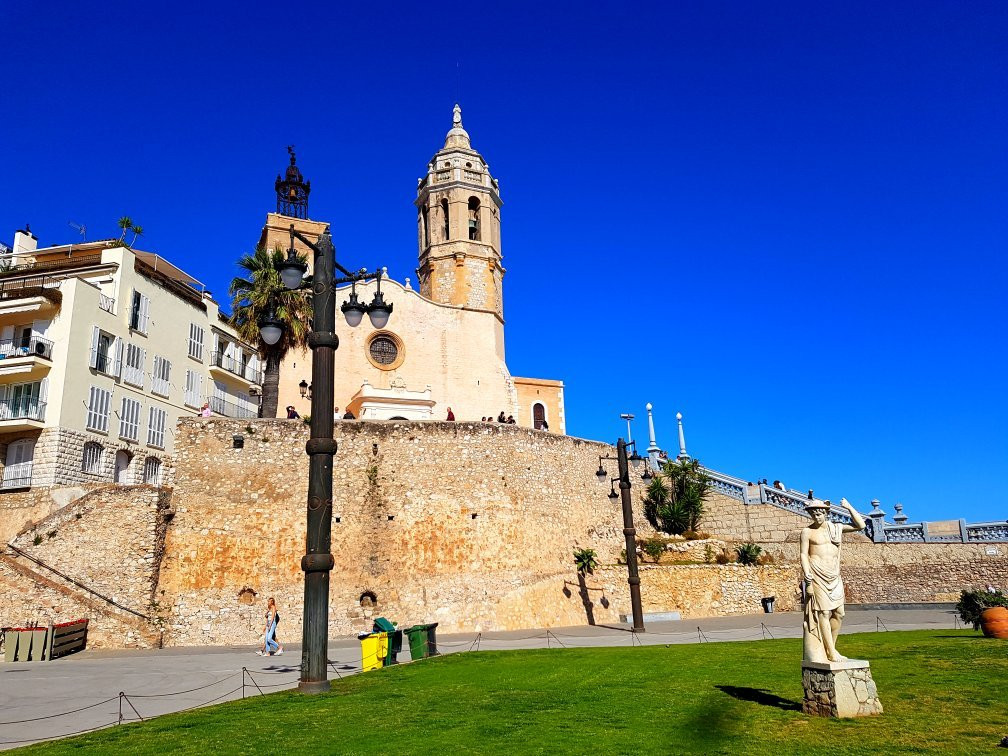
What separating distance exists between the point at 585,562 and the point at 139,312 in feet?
67.0

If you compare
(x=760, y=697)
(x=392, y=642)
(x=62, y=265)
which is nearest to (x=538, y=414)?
(x=62, y=265)

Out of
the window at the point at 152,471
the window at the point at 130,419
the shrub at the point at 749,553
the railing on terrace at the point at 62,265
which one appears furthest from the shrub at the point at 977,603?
the railing on terrace at the point at 62,265

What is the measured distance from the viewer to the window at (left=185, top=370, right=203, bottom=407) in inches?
1325

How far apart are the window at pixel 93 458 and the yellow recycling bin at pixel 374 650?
56.5 ft

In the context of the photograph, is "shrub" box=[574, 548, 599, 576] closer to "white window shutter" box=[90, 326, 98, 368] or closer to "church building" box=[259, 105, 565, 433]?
"church building" box=[259, 105, 565, 433]

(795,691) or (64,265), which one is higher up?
(64,265)

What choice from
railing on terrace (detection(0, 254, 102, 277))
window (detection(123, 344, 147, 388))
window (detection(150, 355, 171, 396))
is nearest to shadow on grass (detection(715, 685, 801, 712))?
window (detection(123, 344, 147, 388))

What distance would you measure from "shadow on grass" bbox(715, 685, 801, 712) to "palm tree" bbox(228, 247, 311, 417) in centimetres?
2100

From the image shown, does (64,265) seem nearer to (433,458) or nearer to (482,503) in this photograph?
(433,458)

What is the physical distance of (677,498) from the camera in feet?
109

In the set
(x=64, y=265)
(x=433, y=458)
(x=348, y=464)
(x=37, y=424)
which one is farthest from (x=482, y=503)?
(x=64, y=265)

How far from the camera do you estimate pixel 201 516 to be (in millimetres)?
23344

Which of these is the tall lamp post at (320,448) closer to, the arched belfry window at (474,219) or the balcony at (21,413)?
the balcony at (21,413)

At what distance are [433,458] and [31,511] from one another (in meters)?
12.6
